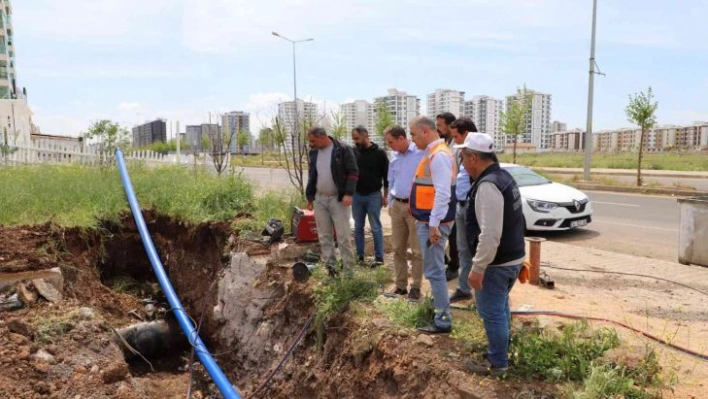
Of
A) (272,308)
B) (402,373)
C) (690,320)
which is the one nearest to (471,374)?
(402,373)

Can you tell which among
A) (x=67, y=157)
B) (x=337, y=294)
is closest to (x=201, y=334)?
(x=337, y=294)

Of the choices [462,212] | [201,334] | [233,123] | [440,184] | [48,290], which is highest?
[233,123]

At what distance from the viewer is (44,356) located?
5164mm

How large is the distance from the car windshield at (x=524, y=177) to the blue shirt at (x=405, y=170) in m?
5.48

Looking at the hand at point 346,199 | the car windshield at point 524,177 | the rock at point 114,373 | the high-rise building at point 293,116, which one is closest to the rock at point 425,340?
the hand at point 346,199

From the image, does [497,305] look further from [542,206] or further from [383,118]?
[383,118]

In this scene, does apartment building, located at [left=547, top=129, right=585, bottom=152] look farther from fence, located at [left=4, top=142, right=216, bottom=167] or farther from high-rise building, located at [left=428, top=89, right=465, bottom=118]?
fence, located at [left=4, top=142, right=216, bottom=167]

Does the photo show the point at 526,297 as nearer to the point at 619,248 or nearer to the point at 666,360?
the point at 666,360

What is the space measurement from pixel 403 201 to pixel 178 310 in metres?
3.40

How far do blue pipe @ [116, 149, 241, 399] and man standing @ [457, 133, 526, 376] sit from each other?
253cm

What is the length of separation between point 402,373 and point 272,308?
2.74 metres

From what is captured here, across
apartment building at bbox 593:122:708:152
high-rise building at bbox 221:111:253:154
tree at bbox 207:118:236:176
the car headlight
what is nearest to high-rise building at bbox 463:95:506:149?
high-rise building at bbox 221:111:253:154

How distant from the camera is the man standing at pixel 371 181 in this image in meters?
6.82

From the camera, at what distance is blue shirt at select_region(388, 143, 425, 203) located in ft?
17.8
